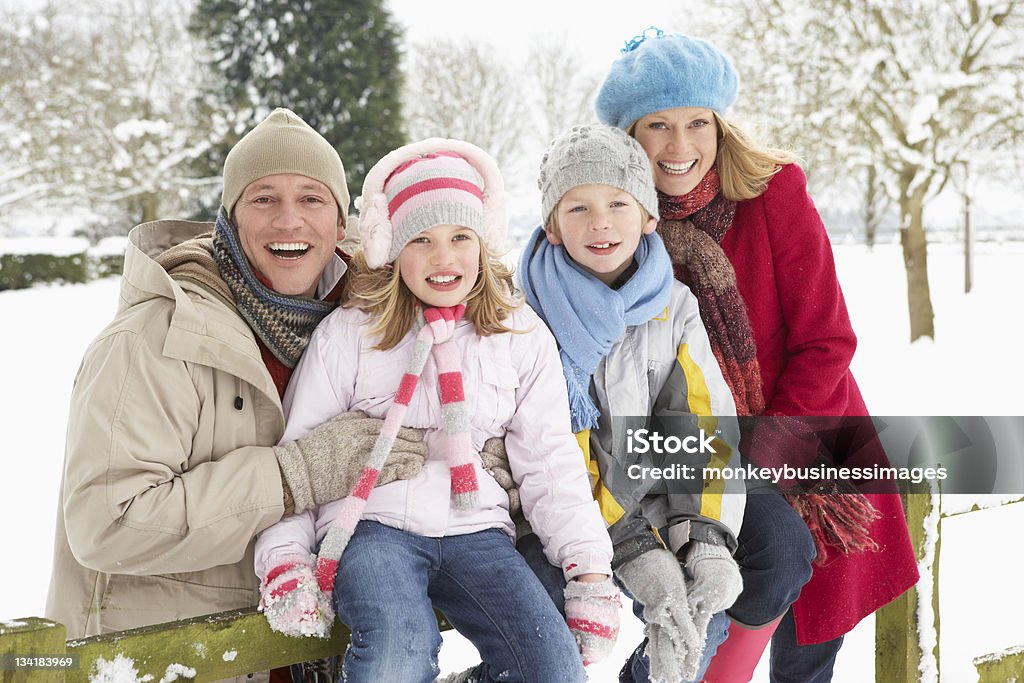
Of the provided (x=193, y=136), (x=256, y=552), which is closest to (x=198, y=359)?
(x=256, y=552)

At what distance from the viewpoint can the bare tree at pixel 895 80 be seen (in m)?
10.1

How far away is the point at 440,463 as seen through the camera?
2279 mm

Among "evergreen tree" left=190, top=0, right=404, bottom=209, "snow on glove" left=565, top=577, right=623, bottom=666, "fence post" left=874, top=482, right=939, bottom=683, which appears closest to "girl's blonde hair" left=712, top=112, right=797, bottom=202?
"fence post" left=874, top=482, right=939, bottom=683

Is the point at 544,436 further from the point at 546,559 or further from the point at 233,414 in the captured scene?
the point at 233,414

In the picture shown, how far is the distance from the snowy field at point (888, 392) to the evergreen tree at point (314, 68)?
15.1ft

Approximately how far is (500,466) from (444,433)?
0.19 m

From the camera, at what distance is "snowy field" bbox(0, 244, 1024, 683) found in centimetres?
449

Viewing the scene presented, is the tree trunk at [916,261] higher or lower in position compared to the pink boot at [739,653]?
higher

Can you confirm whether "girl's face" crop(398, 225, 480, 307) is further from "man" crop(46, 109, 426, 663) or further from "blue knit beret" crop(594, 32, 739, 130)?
"blue knit beret" crop(594, 32, 739, 130)

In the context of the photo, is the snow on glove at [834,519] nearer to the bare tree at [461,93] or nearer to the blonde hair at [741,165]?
the blonde hair at [741,165]

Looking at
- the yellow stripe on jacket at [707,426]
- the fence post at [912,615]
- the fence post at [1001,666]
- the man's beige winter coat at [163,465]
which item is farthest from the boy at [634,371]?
the fence post at [1001,666]

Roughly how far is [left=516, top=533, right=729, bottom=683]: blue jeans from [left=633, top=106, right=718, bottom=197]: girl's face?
1.10 m

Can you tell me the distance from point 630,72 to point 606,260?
2.08 feet

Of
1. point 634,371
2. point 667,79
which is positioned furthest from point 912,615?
point 667,79
